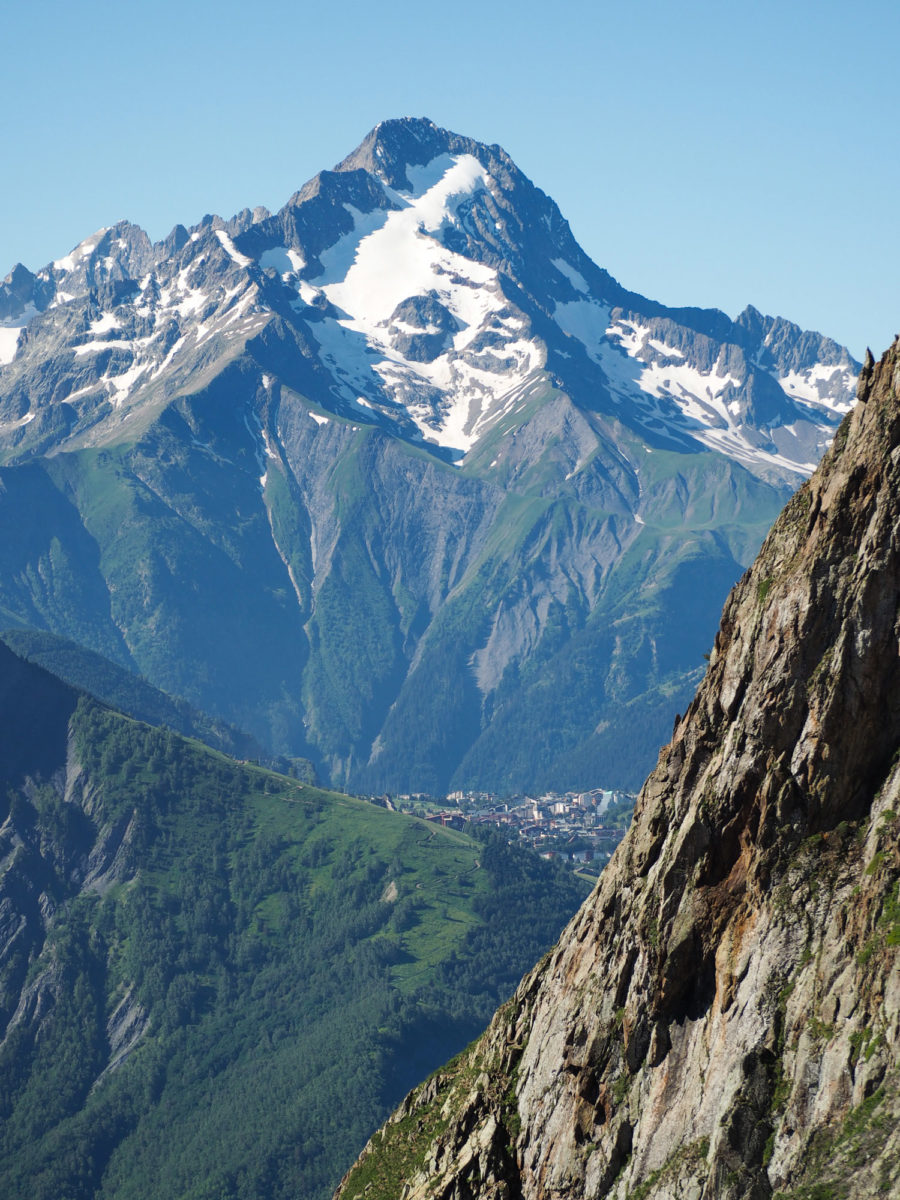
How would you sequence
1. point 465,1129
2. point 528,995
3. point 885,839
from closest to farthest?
point 885,839, point 465,1129, point 528,995

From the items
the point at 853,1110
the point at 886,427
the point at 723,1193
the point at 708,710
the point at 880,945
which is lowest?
the point at 723,1193

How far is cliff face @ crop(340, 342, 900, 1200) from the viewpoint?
48656 mm

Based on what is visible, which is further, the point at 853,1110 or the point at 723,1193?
the point at 723,1193

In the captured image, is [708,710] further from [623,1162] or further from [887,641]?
[623,1162]

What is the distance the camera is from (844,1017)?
48688 mm

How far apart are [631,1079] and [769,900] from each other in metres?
10.1

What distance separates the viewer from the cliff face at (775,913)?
4866 cm

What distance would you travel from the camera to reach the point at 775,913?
5278 centimetres

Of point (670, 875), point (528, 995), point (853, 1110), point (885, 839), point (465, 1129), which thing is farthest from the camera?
point (528, 995)

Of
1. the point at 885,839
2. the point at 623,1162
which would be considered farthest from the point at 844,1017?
the point at 623,1162

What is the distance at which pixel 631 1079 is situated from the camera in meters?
58.0

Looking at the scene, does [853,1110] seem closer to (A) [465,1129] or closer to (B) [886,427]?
(B) [886,427]

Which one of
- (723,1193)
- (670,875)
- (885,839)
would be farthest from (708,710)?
(723,1193)

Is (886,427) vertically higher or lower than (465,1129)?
higher
